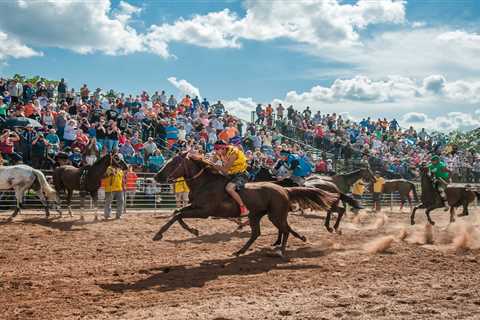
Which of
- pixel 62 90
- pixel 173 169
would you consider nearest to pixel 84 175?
pixel 173 169

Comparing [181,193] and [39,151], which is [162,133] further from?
[39,151]

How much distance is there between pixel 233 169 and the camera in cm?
1011

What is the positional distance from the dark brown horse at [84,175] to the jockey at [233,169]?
6557mm

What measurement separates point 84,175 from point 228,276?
9082 mm

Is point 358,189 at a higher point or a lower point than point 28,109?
lower

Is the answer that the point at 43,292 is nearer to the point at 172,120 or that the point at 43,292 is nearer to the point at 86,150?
the point at 86,150

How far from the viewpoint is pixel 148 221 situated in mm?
15648

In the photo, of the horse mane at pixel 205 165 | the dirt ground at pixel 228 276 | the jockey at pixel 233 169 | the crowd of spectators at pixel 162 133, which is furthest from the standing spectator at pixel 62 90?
the jockey at pixel 233 169

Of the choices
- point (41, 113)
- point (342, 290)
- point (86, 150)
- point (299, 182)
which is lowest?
point (342, 290)

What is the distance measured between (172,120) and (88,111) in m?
3.85

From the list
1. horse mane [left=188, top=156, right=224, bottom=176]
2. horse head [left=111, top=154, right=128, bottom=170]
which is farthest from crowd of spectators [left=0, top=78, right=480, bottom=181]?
horse mane [left=188, top=156, right=224, bottom=176]

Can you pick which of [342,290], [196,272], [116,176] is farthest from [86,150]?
[342,290]

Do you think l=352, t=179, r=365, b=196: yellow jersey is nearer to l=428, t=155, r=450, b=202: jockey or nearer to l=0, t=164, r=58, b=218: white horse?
l=428, t=155, r=450, b=202: jockey

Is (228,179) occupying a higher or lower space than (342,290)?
higher
